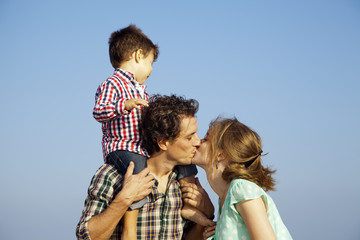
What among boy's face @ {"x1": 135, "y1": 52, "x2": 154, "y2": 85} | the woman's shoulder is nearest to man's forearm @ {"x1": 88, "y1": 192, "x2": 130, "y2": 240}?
the woman's shoulder

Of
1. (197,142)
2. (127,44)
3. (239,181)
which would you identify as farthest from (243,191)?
(127,44)

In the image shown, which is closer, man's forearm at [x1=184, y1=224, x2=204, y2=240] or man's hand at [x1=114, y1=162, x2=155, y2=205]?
man's hand at [x1=114, y1=162, x2=155, y2=205]

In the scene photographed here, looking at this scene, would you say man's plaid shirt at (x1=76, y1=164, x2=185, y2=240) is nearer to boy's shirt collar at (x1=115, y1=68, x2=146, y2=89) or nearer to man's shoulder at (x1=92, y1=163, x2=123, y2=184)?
man's shoulder at (x1=92, y1=163, x2=123, y2=184)

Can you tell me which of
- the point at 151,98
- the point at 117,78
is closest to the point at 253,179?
the point at 151,98

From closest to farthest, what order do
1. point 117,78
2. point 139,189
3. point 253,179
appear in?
point 253,179
point 139,189
point 117,78

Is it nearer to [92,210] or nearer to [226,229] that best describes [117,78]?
[92,210]

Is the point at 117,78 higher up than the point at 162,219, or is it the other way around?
the point at 117,78

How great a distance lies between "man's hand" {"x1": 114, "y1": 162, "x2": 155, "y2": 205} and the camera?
439 centimetres

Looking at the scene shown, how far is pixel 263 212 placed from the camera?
374 cm

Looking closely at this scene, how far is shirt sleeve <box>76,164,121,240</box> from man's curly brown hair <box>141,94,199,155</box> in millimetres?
487

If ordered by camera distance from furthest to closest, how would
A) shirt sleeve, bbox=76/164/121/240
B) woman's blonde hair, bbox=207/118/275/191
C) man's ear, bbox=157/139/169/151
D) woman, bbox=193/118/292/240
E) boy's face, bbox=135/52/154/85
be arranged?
boy's face, bbox=135/52/154/85
man's ear, bbox=157/139/169/151
shirt sleeve, bbox=76/164/121/240
woman's blonde hair, bbox=207/118/275/191
woman, bbox=193/118/292/240

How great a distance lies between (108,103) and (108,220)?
1.16m

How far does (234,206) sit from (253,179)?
0.39m

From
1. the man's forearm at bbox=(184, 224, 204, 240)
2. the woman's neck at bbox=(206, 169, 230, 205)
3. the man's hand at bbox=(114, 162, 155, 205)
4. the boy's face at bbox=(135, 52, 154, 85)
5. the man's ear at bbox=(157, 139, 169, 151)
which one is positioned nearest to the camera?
the woman's neck at bbox=(206, 169, 230, 205)
